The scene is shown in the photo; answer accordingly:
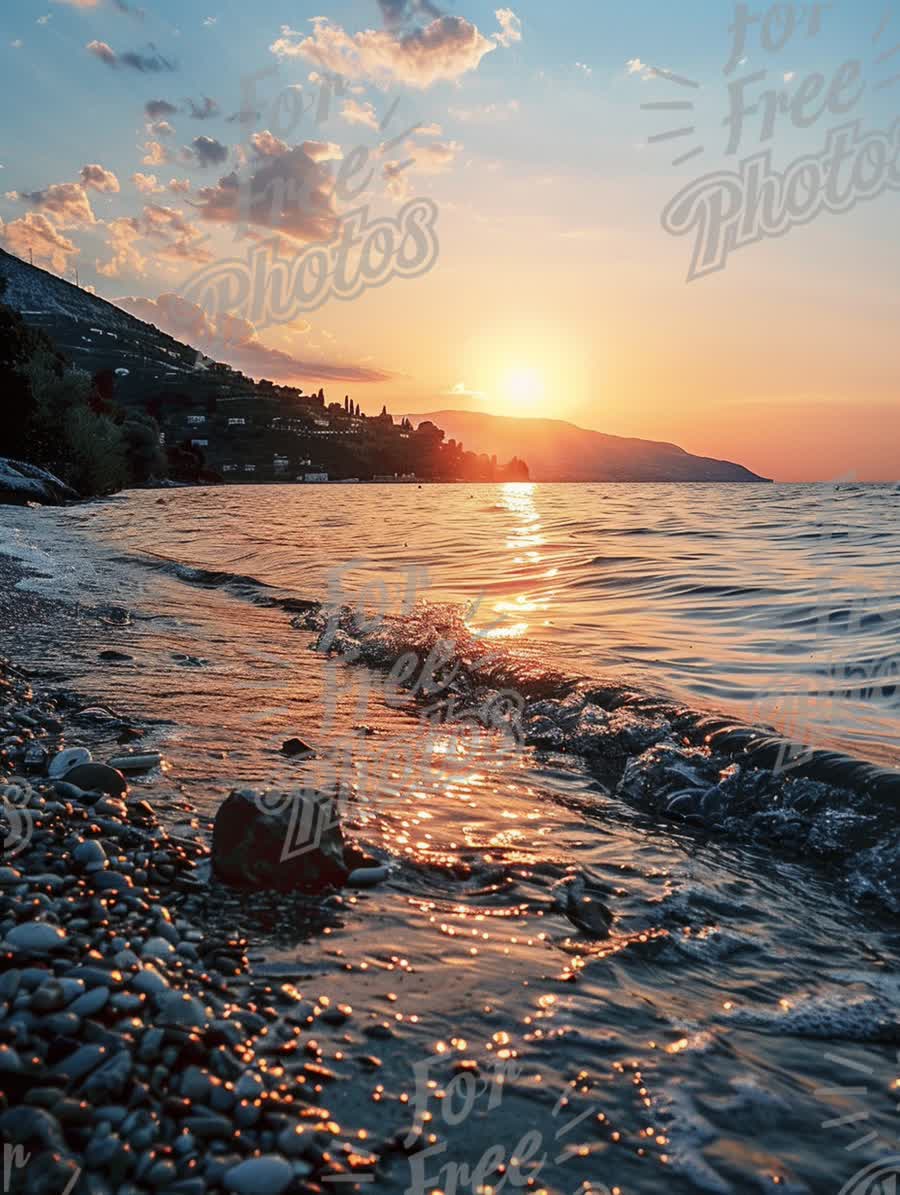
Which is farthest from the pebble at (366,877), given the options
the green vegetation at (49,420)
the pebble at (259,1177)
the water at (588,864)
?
the green vegetation at (49,420)

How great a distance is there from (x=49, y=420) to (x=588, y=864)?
62563 mm

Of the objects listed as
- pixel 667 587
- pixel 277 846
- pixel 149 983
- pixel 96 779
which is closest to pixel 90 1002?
pixel 149 983

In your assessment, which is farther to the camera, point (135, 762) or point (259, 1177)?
point (135, 762)

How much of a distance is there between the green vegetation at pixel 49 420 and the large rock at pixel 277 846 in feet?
190

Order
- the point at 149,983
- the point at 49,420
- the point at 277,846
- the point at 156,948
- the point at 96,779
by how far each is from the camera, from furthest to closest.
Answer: the point at 49,420, the point at 96,779, the point at 277,846, the point at 156,948, the point at 149,983

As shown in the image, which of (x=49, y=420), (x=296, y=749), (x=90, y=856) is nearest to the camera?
(x=90, y=856)

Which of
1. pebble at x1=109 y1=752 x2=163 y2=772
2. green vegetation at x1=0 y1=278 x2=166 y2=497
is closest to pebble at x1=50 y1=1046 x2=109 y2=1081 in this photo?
pebble at x1=109 y1=752 x2=163 y2=772

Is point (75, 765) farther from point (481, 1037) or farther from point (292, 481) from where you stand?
point (292, 481)

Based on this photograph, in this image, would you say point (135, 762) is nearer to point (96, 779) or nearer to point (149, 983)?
point (96, 779)

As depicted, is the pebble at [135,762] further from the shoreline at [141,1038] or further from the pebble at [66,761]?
the shoreline at [141,1038]

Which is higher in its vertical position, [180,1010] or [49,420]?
[49,420]

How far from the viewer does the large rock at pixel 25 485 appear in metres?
45.3

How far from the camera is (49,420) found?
191 feet

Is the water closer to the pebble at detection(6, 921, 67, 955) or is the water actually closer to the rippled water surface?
the rippled water surface
